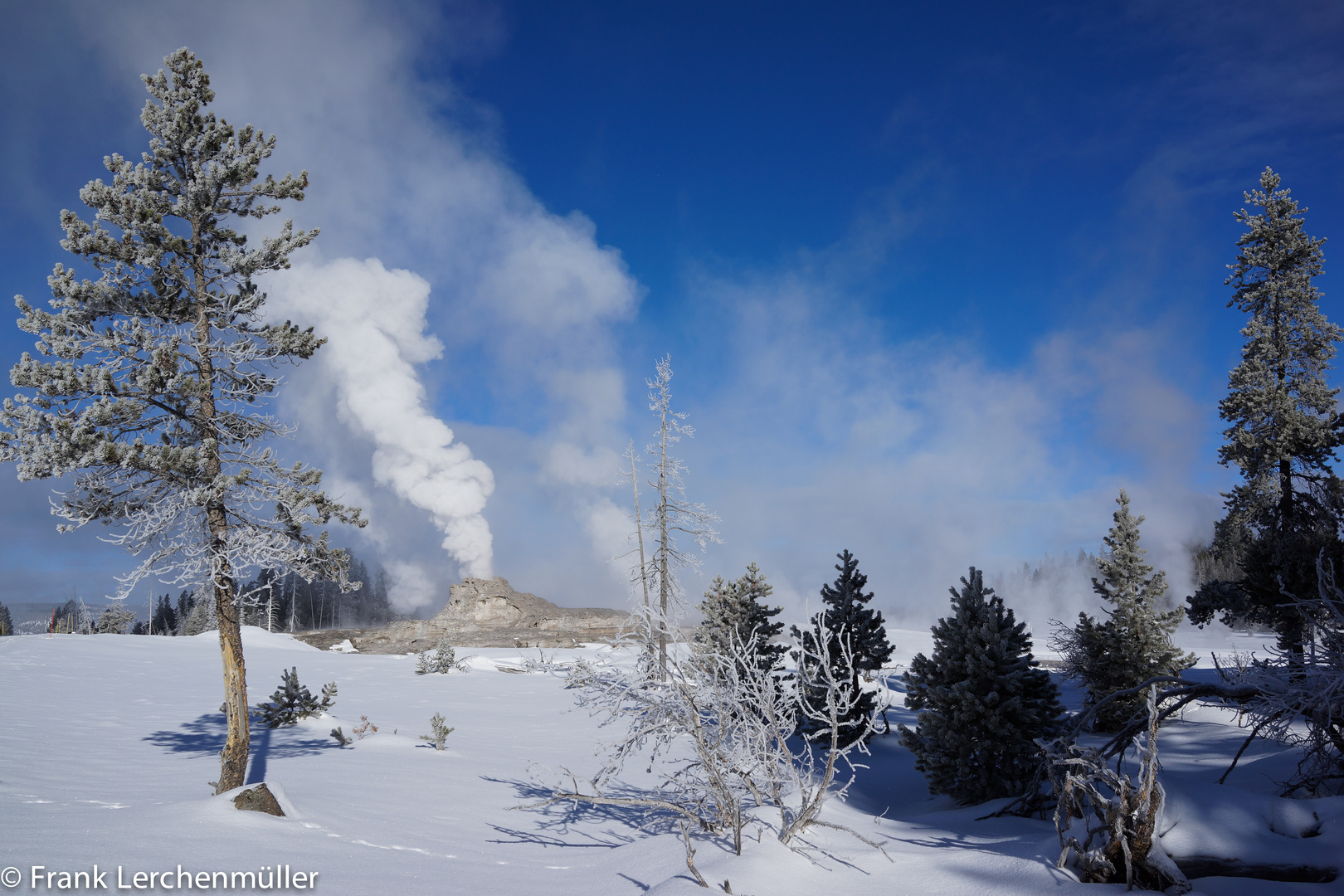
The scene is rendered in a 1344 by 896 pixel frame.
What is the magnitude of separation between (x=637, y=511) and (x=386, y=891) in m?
18.2

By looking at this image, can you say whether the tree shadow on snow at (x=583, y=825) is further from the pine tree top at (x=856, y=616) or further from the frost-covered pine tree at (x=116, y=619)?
the frost-covered pine tree at (x=116, y=619)

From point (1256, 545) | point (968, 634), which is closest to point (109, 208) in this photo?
point (968, 634)

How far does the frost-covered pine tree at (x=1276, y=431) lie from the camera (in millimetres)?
12523

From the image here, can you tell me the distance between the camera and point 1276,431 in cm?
1313

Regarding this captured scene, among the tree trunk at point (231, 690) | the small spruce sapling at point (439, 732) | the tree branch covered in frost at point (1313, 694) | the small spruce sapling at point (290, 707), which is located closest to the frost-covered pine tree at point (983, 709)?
the tree branch covered in frost at point (1313, 694)

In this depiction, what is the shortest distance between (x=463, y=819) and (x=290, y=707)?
354 inches

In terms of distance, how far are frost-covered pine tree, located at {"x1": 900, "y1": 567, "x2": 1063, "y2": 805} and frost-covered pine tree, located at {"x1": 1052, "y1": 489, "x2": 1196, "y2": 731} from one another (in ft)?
A: 21.7

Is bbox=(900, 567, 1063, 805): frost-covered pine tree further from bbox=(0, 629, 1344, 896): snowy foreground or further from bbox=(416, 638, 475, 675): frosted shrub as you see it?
bbox=(416, 638, 475, 675): frosted shrub

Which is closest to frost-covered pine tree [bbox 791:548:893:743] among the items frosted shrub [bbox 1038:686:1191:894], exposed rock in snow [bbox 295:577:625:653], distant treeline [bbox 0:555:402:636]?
frosted shrub [bbox 1038:686:1191:894]

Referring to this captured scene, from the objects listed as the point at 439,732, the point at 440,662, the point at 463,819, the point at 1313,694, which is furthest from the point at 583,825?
the point at 440,662

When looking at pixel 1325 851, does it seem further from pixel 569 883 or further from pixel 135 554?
pixel 135 554

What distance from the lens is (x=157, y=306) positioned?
8.92 metres

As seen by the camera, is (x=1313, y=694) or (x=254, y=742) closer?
(x=1313, y=694)

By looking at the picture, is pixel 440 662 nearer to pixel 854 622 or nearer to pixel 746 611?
pixel 746 611
